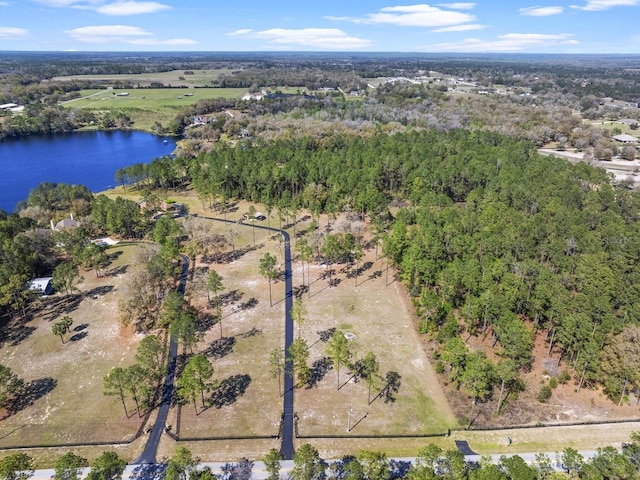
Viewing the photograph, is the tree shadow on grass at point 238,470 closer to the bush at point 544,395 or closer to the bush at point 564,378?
the bush at point 544,395

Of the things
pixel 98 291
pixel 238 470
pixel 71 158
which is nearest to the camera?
pixel 238 470

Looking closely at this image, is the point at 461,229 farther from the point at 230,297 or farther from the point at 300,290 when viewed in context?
the point at 230,297

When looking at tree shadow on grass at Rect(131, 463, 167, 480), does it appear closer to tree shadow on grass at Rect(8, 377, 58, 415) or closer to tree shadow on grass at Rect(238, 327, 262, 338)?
tree shadow on grass at Rect(8, 377, 58, 415)

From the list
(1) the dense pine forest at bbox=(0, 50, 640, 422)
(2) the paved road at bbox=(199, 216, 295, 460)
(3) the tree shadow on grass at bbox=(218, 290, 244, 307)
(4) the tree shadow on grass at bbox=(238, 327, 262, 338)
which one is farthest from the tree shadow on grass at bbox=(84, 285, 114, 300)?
(2) the paved road at bbox=(199, 216, 295, 460)

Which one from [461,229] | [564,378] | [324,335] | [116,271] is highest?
[461,229]

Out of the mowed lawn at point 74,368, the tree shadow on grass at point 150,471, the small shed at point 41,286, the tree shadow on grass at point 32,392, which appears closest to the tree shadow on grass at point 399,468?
the tree shadow on grass at point 150,471

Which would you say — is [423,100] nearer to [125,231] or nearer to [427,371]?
[125,231]

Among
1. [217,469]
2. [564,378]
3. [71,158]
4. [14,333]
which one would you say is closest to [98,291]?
[14,333]
